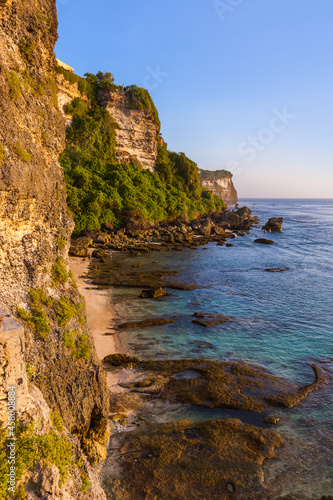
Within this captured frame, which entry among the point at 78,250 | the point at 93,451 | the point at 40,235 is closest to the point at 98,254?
the point at 78,250

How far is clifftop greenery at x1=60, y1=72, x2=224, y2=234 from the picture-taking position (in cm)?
4953

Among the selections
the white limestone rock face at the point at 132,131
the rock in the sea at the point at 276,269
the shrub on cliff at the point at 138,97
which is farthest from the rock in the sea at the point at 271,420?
the shrub on cliff at the point at 138,97

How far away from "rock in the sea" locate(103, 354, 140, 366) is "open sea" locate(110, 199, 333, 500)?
1034 mm

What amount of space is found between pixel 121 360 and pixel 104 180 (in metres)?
45.2

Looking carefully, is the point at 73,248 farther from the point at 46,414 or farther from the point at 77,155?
the point at 46,414

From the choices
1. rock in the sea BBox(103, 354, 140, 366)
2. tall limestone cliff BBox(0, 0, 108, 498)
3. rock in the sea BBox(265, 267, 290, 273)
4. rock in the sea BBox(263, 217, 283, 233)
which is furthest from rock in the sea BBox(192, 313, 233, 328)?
rock in the sea BBox(263, 217, 283, 233)

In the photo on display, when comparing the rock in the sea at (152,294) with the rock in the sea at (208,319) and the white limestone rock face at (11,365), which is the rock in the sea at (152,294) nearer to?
the rock in the sea at (208,319)

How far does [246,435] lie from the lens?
10.5 meters

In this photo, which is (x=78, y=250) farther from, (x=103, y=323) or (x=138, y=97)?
(x=138, y=97)

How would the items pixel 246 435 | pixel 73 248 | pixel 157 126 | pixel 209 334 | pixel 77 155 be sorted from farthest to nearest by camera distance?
pixel 157 126, pixel 77 155, pixel 73 248, pixel 209 334, pixel 246 435

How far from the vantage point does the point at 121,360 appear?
48.8 ft

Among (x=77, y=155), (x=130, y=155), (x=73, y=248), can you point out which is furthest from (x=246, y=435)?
(x=130, y=155)

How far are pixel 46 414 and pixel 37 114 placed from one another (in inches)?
330

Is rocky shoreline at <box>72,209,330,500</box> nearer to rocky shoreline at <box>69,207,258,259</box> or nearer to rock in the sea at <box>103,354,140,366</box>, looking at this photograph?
rock in the sea at <box>103,354,140,366</box>
